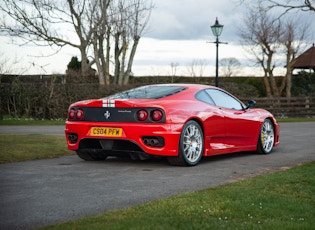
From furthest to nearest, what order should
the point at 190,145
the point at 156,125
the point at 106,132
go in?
the point at 190,145 → the point at 106,132 → the point at 156,125

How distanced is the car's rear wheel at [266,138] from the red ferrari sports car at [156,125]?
3.12ft

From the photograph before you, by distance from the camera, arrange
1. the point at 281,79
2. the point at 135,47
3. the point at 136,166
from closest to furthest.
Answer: the point at 136,166, the point at 135,47, the point at 281,79

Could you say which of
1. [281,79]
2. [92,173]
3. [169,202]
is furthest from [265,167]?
[281,79]

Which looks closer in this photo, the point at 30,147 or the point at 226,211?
the point at 226,211

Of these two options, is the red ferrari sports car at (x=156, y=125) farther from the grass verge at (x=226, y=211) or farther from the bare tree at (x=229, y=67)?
the bare tree at (x=229, y=67)

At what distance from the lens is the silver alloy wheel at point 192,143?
822 cm

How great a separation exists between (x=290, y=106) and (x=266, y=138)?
20732 mm

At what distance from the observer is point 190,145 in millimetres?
8289

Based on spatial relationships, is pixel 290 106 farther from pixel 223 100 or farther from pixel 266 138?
pixel 223 100

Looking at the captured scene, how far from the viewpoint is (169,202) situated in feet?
17.4

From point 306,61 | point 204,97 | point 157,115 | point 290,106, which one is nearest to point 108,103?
point 157,115

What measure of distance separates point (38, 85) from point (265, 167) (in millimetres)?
17675

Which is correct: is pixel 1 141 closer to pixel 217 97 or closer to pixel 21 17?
pixel 217 97

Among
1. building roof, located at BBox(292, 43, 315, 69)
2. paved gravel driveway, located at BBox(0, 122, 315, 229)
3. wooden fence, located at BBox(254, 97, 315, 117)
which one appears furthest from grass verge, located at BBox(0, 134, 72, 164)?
building roof, located at BBox(292, 43, 315, 69)
